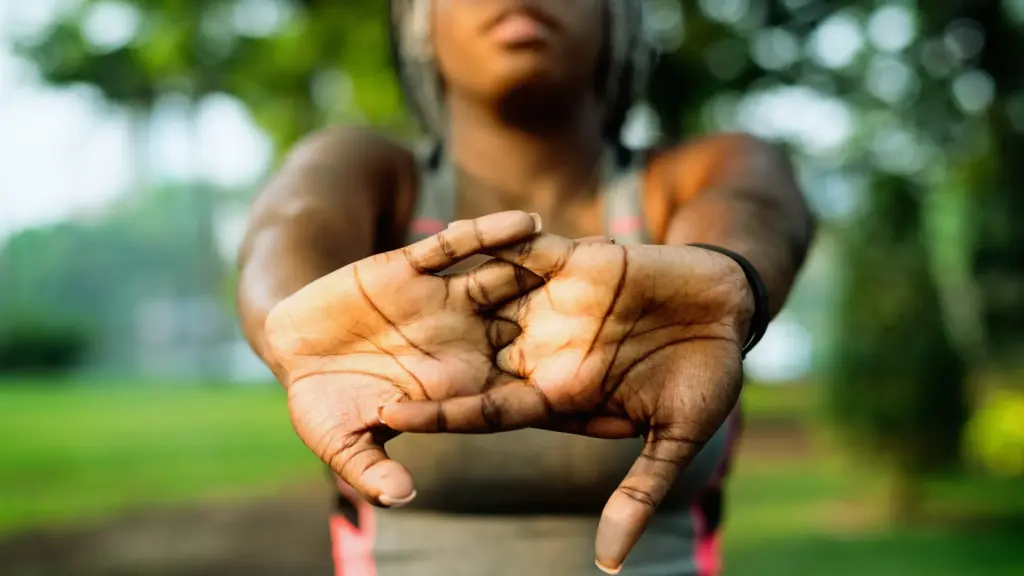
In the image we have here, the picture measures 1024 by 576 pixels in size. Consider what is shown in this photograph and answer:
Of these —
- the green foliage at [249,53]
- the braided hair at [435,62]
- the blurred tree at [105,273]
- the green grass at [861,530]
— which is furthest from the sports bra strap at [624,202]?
the blurred tree at [105,273]

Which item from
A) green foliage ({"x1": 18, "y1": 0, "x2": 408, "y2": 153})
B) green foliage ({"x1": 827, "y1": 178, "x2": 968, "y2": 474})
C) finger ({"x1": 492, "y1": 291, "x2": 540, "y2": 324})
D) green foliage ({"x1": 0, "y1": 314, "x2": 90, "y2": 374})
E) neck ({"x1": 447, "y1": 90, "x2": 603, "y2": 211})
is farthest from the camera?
green foliage ({"x1": 0, "y1": 314, "x2": 90, "y2": 374})

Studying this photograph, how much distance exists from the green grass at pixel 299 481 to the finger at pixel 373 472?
513 cm

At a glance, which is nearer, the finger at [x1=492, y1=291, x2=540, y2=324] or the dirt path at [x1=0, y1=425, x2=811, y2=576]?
the finger at [x1=492, y1=291, x2=540, y2=324]

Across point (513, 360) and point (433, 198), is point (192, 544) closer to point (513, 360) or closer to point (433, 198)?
point (433, 198)

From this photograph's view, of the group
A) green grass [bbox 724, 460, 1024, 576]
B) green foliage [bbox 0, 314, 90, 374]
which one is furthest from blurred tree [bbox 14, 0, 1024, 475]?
green foliage [bbox 0, 314, 90, 374]

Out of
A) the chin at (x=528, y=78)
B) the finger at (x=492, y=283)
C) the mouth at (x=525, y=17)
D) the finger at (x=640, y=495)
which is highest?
the mouth at (x=525, y=17)

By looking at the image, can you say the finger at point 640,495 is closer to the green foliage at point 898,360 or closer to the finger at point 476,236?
the finger at point 476,236

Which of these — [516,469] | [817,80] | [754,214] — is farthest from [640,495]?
[817,80]

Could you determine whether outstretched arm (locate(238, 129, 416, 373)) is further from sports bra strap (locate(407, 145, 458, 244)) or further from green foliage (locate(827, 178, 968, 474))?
green foliage (locate(827, 178, 968, 474))

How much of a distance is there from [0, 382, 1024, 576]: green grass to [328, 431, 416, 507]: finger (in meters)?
5.13

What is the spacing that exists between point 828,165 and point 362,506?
13289 millimetres

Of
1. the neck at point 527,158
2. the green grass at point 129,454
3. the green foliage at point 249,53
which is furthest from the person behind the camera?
the green grass at point 129,454

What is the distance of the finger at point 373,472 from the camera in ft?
3.52

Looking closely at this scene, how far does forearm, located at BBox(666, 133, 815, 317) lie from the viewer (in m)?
1.42
